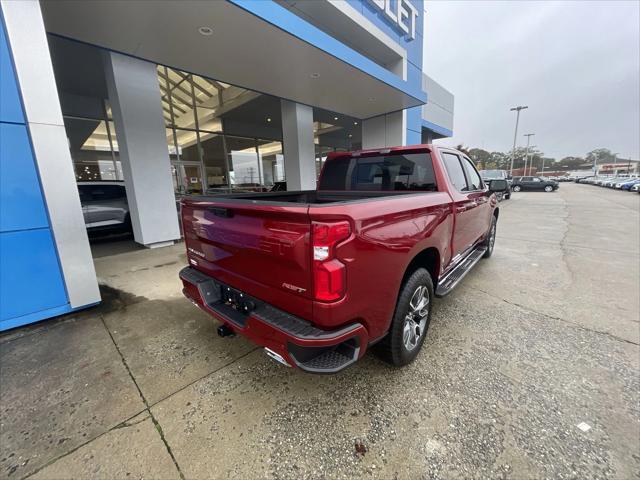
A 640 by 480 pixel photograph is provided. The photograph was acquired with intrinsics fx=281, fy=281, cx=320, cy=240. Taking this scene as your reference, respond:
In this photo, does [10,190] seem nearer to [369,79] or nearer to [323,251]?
[323,251]

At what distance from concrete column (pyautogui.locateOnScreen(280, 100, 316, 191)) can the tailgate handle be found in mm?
8277

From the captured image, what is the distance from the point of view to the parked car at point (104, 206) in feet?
23.0

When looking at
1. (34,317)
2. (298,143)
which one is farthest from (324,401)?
(298,143)

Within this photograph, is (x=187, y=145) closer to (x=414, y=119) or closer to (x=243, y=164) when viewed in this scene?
(x=243, y=164)

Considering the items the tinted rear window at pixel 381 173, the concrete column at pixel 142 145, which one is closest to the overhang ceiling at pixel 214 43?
the concrete column at pixel 142 145

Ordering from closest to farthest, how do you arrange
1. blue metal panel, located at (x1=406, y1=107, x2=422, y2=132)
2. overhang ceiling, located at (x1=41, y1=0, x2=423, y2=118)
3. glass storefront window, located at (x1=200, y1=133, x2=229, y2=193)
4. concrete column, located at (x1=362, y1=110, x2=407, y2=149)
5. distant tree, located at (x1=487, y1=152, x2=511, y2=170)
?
overhang ceiling, located at (x1=41, y1=0, x2=423, y2=118) → concrete column, located at (x1=362, y1=110, x2=407, y2=149) → glass storefront window, located at (x1=200, y1=133, x2=229, y2=193) → blue metal panel, located at (x1=406, y1=107, x2=422, y2=132) → distant tree, located at (x1=487, y1=152, x2=511, y2=170)

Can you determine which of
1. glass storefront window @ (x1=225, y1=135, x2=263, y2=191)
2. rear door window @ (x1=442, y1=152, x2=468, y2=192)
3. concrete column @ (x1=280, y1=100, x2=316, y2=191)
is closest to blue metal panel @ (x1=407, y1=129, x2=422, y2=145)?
concrete column @ (x1=280, y1=100, x2=316, y2=191)

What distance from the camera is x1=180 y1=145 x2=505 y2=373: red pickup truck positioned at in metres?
1.64

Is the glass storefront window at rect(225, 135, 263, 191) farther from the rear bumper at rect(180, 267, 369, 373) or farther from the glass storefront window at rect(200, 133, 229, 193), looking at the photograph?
the rear bumper at rect(180, 267, 369, 373)

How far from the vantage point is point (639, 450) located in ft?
5.74

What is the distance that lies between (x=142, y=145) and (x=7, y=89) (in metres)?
3.64

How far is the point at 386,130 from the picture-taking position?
12.0 m

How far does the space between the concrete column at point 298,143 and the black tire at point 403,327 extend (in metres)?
8.40

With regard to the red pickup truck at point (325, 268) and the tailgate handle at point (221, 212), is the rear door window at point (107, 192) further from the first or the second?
the tailgate handle at point (221, 212)
